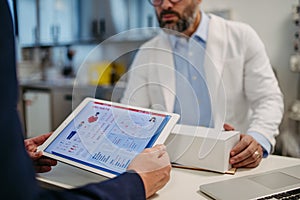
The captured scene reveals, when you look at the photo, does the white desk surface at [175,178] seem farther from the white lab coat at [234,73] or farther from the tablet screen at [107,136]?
the white lab coat at [234,73]

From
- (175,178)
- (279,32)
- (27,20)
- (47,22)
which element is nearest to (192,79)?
(175,178)

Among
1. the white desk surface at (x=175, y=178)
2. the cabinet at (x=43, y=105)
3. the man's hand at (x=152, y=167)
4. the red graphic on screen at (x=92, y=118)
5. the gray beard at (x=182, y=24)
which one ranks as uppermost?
the gray beard at (x=182, y=24)

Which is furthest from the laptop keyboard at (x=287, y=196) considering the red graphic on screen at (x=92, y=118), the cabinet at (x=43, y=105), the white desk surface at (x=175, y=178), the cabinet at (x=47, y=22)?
the cabinet at (x=47, y=22)

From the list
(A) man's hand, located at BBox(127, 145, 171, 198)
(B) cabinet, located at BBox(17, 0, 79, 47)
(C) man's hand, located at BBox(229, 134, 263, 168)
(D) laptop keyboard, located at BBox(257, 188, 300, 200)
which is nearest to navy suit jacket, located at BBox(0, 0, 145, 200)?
(A) man's hand, located at BBox(127, 145, 171, 198)

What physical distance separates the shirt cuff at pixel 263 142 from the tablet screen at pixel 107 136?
0.41 meters

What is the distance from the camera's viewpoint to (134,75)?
1397 mm

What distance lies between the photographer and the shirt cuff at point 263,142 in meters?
1.09

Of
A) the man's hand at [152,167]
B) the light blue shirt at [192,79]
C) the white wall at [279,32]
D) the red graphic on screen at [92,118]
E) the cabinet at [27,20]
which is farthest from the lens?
the cabinet at [27,20]

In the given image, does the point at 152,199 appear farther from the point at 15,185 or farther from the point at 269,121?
the point at 269,121

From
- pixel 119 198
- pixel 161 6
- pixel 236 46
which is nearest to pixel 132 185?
pixel 119 198

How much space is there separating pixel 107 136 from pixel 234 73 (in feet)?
2.60

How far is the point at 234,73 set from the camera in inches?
56.6

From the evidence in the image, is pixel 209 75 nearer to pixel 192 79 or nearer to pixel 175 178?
pixel 192 79

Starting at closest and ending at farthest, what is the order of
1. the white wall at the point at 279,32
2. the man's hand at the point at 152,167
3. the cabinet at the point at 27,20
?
the man's hand at the point at 152,167, the white wall at the point at 279,32, the cabinet at the point at 27,20
